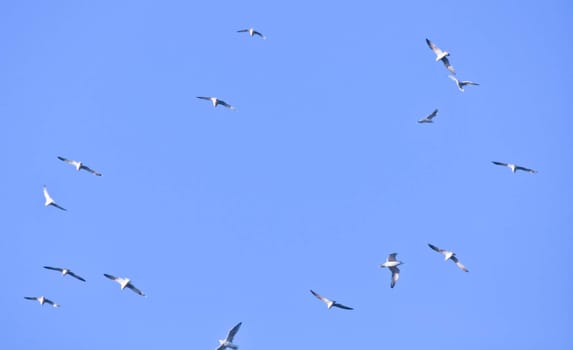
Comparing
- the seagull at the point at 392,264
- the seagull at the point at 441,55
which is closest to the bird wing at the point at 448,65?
the seagull at the point at 441,55

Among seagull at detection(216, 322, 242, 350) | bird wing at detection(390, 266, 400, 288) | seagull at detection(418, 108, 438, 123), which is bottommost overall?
seagull at detection(216, 322, 242, 350)

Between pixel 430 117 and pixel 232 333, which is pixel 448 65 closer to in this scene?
pixel 430 117

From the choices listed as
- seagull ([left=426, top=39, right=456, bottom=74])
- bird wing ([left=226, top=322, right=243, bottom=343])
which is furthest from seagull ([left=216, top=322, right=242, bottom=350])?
seagull ([left=426, top=39, right=456, bottom=74])

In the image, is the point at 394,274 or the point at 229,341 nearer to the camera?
the point at 229,341

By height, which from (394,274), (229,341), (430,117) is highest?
(430,117)

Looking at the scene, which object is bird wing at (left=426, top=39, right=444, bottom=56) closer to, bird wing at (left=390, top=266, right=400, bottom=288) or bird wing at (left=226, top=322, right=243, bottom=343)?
bird wing at (left=390, top=266, right=400, bottom=288)

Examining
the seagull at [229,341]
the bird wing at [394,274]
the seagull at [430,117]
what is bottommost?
the seagull at [229,341]

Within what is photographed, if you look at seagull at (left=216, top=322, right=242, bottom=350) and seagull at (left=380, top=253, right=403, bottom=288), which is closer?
seagull at (left=216, top=322, right=242, bottom=350)

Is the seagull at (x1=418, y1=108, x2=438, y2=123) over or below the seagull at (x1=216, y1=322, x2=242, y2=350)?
over

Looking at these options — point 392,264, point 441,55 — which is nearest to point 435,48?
point 441,55

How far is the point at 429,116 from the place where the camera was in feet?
269

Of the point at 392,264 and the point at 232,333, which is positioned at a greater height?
the point at 392,264

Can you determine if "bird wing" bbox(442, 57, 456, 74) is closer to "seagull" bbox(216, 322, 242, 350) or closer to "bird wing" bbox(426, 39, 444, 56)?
"bird wing" bbox(426, 39, 444, 56)

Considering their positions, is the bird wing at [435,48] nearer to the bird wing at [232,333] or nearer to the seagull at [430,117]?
the seagull at [430,117]
